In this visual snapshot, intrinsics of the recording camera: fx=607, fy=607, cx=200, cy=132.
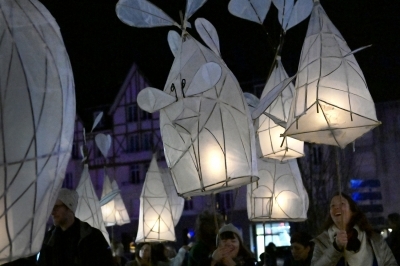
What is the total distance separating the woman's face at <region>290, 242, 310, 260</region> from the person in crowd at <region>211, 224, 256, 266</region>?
1.01 meters

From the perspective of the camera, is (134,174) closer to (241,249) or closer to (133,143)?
(133,143)

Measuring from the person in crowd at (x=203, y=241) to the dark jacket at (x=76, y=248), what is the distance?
752 millimetres

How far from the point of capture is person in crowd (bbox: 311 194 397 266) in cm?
374

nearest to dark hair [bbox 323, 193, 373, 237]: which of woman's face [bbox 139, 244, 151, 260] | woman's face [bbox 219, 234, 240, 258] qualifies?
woman's face [bbox 219, 234, 240, 258]

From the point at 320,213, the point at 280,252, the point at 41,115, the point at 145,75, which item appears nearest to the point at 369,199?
the point at 320,213

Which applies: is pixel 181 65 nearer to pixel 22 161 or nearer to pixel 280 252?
pixel 22 161

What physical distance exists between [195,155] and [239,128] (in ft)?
1.06

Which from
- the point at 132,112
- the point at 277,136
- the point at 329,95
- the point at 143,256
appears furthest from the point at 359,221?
the point at 132,112

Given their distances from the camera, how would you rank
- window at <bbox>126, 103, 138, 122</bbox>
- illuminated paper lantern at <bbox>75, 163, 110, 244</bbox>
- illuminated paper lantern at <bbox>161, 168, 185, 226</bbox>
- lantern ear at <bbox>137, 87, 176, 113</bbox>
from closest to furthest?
lantern ear at <bbox>137, 87, 176, 113</bbox>, illuminated paper lantern at <bbox>75, 163, 110, 244</bbox>, illuminated paper lantern at <bbox>161, 168, 185, 226</bbox>, window at <bbox>126, 103, 138, 122</bbox>

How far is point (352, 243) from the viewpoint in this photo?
149 inches

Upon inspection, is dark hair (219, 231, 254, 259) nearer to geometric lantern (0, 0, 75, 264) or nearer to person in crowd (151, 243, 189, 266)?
geometric lantern (0, 0, 75, 264)

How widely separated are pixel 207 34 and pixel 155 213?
3.50 meters

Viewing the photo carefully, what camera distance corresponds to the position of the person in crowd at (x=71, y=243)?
3734 mm

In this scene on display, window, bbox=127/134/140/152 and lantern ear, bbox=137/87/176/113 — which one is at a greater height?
window, bbox=127/134/140/152
